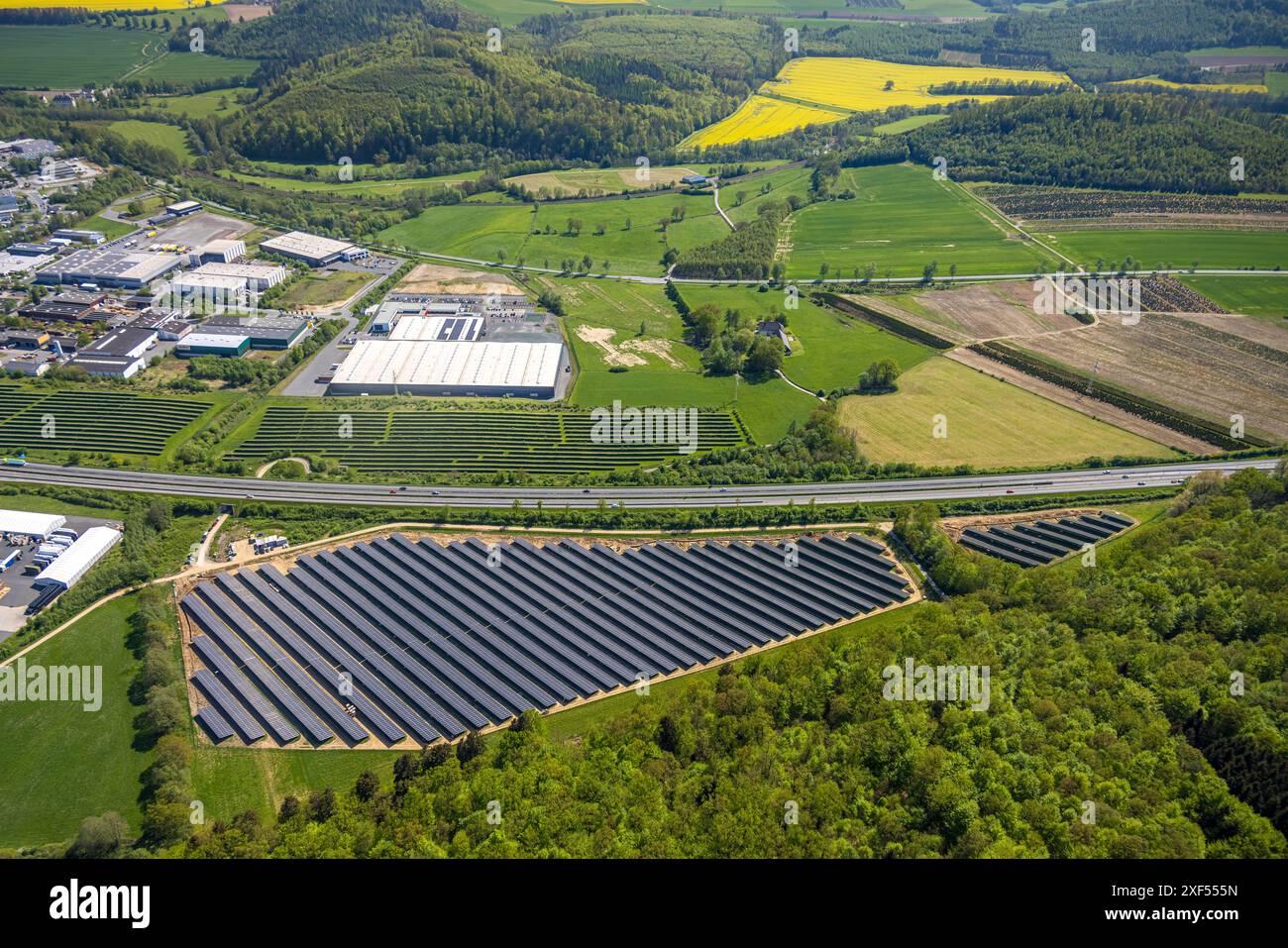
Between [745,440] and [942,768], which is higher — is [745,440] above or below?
above

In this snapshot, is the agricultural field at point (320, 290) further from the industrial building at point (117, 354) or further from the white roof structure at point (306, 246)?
the industrial building at point (117, 354)

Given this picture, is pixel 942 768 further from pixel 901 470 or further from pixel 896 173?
pixel 896 173

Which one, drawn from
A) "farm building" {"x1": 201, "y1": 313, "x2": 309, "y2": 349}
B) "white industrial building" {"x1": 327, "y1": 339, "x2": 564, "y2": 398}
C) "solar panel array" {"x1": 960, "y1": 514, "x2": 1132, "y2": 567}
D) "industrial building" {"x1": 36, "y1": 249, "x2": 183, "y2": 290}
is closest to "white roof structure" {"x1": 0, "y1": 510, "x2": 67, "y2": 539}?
"white industrial building" {"x1": 327, "y1": 339, "x2": 564, "y2": 398}

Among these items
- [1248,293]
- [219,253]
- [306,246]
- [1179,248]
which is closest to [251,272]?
[219,253]

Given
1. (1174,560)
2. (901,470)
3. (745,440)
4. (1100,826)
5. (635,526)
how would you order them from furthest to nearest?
(745,440)
(901,470)
(635,526)
(1174,560)
(1100,826)

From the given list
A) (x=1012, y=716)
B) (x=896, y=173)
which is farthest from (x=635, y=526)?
(x=896, y=173)

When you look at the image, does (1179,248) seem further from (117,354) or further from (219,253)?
(117,354)
